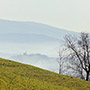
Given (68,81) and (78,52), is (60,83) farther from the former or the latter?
(78,52)

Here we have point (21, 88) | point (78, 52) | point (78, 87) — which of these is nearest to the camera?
point (21, 88)

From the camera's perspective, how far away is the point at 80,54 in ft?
157

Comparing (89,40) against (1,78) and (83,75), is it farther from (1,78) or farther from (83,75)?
(1,78)

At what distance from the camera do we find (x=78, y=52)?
47562mm

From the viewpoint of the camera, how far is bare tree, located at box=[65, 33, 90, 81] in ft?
156

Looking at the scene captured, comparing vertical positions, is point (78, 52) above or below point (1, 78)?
above

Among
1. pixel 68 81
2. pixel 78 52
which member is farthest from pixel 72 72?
pixel 68 81

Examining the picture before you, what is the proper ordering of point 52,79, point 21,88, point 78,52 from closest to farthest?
point 21,88
point 52,79
point 78,52

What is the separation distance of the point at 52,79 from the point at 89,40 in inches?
948

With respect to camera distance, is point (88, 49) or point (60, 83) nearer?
point (60, 83)

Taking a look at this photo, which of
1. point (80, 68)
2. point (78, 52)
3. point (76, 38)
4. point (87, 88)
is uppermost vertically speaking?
point (76, 38)

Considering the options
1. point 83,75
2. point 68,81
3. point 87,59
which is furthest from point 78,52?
point 68,81

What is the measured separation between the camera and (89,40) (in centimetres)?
4891

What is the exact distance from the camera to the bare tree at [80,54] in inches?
1876
